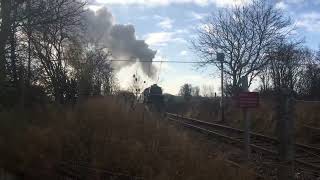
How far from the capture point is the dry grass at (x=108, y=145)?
1148cm

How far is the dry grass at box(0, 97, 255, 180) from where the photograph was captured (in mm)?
11477

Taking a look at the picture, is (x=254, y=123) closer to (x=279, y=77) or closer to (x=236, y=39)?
(x=236, y=39)

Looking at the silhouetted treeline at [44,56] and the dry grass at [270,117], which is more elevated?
the silhouetted treeline at [44,56]

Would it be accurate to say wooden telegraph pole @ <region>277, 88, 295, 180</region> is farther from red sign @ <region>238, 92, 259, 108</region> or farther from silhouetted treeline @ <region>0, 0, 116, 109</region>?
silhouetted treeline @ <region>0, 0, 116, 109</region>

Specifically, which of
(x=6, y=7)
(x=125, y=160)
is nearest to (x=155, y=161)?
(x=125, y=160)

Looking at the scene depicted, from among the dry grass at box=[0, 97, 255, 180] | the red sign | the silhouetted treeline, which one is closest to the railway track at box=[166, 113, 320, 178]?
the dry grass at box=[0, 97, 255, 180]

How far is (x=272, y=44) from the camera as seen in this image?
1457 inches

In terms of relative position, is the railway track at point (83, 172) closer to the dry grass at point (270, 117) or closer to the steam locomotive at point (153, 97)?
the dry grass at point (270, 117)

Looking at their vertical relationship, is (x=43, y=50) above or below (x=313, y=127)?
above

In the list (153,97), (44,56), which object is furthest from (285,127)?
(44,56)

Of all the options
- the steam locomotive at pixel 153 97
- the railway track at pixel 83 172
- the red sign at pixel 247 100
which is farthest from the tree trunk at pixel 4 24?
the red sign at pixel 247 100

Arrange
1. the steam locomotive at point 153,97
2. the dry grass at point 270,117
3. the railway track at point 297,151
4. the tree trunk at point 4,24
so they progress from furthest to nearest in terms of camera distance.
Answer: the steam locomotive at point 153,97, the dry grass at point 270,117, the tree trunk at point 4,24, the railway track at point 297,151

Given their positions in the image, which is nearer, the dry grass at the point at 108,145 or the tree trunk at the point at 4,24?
the dry grass at the point at 108,145

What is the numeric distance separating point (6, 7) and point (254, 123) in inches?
511
